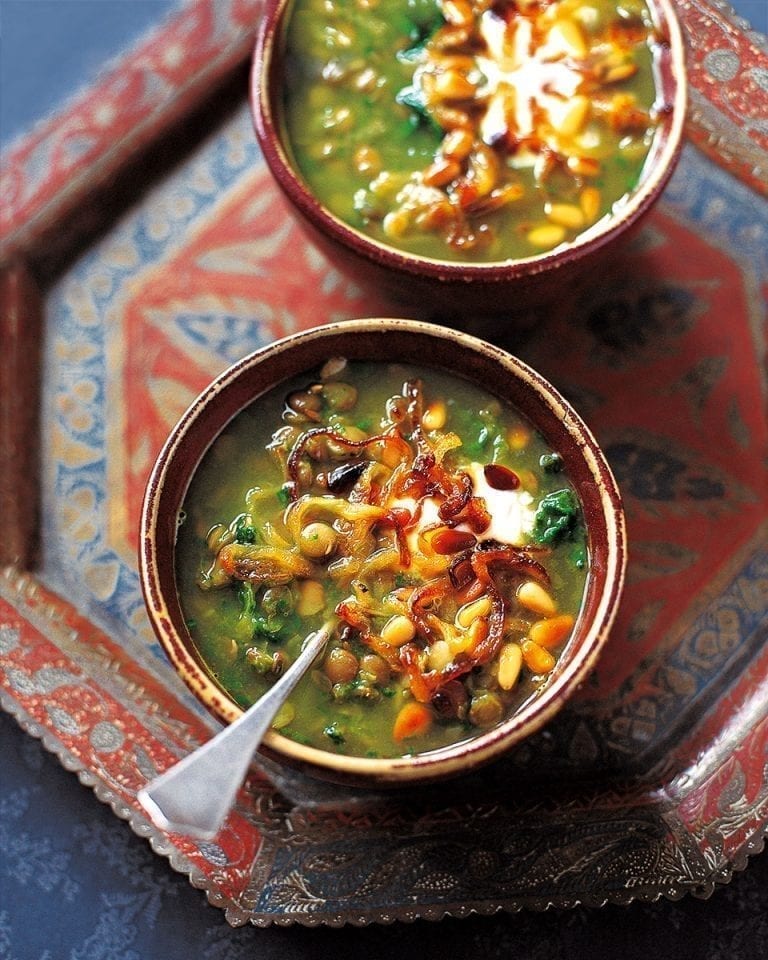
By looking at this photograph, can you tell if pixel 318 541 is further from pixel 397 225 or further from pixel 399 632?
pixel 397 225

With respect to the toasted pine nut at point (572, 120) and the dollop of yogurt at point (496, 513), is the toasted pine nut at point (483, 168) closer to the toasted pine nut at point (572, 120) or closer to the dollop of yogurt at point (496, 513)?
the toasted pine nut at point (572, 120)

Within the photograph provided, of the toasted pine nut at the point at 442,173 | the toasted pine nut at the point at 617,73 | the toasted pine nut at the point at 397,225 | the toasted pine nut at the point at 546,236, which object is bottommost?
the toasted pine nut at the point at 397,225

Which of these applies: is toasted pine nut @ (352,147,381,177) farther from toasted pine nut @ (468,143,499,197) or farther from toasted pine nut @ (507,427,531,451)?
toasted pine nut @ (507,427,531,451)

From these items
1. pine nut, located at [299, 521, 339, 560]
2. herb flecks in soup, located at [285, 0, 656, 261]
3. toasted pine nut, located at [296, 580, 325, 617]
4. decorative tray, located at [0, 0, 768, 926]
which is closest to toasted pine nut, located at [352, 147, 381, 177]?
herb flecks in soup, located at [285, 0, 656, 261]

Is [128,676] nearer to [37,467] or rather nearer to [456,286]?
[37,467]

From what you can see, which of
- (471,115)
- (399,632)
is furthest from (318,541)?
(471,115)

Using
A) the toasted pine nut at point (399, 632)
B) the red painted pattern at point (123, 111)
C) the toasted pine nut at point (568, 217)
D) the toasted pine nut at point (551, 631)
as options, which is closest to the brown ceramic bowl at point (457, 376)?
the toasted pine nut at point (551, 631)
